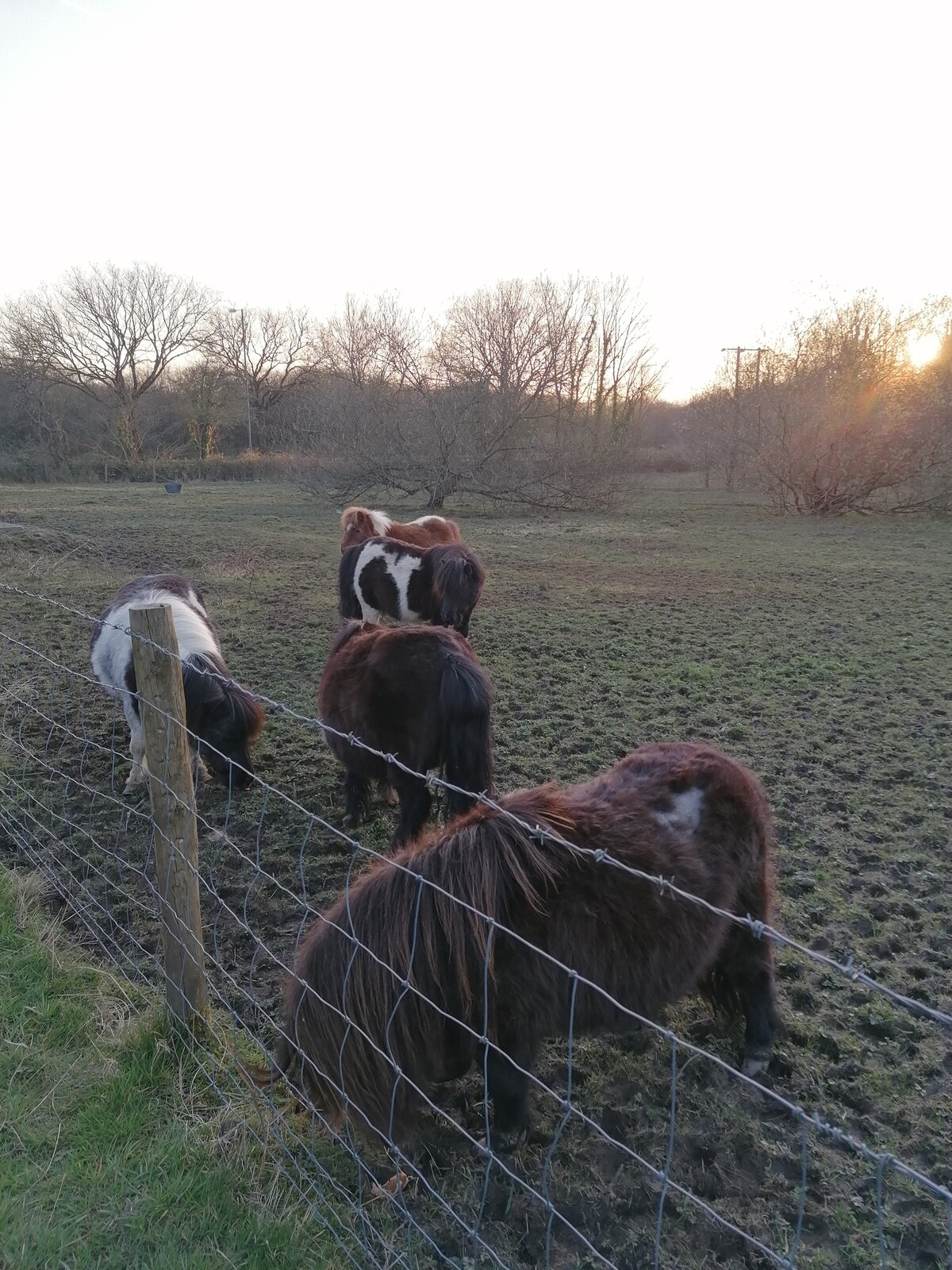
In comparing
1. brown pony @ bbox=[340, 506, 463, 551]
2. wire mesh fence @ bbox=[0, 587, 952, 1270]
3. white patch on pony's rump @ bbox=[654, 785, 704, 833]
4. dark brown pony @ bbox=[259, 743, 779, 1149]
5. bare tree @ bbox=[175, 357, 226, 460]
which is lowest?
wire mesh fence @ bbox=[0, 587, 952, 1270]

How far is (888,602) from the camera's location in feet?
29.7

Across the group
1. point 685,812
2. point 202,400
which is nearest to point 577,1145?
point 685,812

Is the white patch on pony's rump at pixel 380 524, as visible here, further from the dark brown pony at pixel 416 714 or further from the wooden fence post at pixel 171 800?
the wooden fence post at pixel 171 800

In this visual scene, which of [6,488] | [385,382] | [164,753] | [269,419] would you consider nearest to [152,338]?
[269,419]

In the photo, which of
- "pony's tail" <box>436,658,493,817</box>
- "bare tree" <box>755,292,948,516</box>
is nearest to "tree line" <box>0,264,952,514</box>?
"bare tree" <box>755,292,948,516</box>

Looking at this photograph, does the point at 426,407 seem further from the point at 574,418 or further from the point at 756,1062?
the point at 756,1062

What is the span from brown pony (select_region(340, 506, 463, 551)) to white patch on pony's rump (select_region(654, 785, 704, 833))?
6.33 metres

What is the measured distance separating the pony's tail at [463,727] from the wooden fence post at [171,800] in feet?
4.47

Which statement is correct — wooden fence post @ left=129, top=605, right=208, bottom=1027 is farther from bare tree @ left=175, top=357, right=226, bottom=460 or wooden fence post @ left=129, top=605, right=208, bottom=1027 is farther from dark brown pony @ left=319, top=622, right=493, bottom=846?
bare tree @ left=175, top=357, right=226, bottom=460

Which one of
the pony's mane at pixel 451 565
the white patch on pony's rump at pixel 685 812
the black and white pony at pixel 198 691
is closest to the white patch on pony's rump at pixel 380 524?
the pony's mane at pixel 451 565

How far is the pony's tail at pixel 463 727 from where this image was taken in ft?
10.8

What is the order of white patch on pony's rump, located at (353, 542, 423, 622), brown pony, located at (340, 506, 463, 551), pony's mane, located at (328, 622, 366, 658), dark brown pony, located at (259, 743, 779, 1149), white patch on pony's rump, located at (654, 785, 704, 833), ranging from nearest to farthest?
1. dark brown pony, located at (259, 743, 779, 1149)
2. white patch on pony's rump, located at (654, 785, 704, 833)
3. pony's mane, located at (328, 622, 366, 658)
4. white patch on pony's rump, located at (353, 542, 423, 622)
5. brown pony, located at (340, 506, 463, 551)

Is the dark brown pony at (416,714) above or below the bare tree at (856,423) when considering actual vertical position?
A: below

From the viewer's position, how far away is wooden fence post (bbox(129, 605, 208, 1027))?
2.01m
